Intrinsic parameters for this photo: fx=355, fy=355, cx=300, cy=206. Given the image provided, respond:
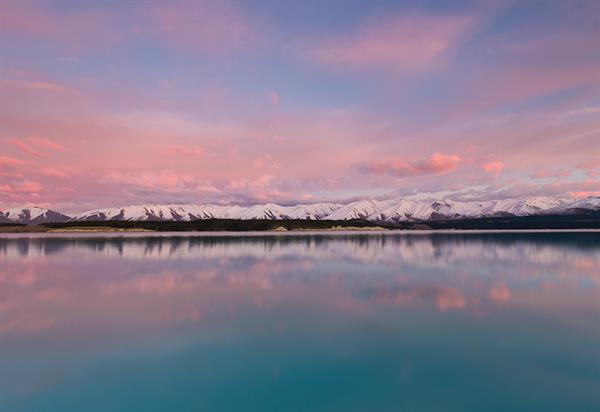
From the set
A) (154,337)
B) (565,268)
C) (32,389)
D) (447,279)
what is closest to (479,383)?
(154,337)

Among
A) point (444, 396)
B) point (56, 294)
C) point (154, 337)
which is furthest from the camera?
point (56, 294)

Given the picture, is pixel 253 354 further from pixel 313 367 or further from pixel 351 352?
pixel 351 352

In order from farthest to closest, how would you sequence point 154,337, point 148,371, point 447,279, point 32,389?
point 447,279 < point 154,337 < point 148,371 < point 32,389

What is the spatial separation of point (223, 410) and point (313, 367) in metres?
3.98

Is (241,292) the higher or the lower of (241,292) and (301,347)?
the higher

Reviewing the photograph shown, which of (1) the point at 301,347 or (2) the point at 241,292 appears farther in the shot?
(2) the point at 241,292

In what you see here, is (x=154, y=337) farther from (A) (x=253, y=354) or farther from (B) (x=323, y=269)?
(B) (x=323, y=269)

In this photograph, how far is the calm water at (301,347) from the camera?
1149 cm

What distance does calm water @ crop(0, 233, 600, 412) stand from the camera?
11492 mm

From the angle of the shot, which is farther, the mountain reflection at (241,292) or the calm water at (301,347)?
the mountain reflection at (241,292)

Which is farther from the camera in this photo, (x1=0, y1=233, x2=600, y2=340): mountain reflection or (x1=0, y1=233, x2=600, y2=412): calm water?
(x1=0, y1=233, x2=600, y2=340): mountain reflection

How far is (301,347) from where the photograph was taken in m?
15.8

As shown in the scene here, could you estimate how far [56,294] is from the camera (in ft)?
92.5

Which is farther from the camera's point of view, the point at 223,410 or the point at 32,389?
the point at 32,389
